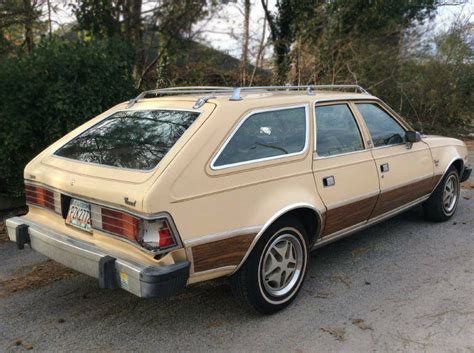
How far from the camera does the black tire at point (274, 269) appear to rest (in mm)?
3225

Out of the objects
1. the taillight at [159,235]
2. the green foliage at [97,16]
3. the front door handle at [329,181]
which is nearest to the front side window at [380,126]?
the front door handle at [329,181]

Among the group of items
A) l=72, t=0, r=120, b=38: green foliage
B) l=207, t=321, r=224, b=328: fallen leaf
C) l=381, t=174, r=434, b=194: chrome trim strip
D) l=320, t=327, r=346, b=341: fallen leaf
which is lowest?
l=207, t=321, r=224, b=328: fallen leaf

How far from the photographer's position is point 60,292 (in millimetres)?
3830

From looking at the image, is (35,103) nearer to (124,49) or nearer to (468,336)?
(124,49)

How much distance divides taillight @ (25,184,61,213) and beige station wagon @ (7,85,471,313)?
0.01 metres

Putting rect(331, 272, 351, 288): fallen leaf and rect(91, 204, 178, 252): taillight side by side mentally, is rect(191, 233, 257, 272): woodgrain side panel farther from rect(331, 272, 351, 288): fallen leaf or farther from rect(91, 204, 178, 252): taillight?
rect(331, 272, 351, 288): fallen leaf

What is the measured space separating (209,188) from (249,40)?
10.4 meters

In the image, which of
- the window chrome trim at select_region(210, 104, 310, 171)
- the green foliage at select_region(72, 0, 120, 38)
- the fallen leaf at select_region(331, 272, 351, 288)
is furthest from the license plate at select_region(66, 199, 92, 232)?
the green foliage at select_region(72, 0, 120, 38)

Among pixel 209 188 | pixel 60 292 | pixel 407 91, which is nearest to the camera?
pixel 209 188

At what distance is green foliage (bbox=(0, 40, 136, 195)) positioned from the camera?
17.5 feet

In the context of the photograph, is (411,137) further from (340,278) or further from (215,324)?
(215,324)

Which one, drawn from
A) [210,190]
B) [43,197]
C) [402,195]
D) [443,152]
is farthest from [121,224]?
[443,152]

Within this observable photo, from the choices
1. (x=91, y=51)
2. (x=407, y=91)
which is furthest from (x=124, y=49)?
(x=407, y=91)

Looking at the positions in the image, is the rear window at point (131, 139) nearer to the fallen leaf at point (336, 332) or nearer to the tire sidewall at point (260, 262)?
the tire sidewall at point (260, 262)
